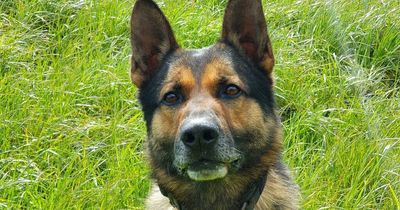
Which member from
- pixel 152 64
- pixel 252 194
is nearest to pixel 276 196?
pixel 252 194

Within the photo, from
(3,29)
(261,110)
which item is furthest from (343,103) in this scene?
(3,29)

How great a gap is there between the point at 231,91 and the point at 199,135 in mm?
417

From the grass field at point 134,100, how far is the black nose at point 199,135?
1.13 metres

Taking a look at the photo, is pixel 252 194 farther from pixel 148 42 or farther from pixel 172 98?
pixel 148 42

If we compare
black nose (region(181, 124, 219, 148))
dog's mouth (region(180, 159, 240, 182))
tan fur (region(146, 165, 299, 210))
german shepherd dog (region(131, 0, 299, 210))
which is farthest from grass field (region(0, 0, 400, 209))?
black nose (region(181, 124, 219, 148))

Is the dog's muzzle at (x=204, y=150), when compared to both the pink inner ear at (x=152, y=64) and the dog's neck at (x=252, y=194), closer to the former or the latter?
the dog's neck at (x=252, y=194)

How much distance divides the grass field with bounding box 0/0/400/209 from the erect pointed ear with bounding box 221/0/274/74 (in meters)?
1.01

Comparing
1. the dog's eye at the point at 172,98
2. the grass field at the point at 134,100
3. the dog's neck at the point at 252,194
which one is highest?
the dog's eye at the point at 172,98

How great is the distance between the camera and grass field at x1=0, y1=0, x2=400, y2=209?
442 cm

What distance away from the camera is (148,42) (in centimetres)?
395

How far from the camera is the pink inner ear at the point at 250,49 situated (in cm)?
383

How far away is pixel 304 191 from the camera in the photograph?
4406mm

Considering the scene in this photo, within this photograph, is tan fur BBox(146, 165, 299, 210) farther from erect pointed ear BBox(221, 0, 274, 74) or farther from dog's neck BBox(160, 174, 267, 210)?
erect pointed ear BBox(221, 0, 274, 74)

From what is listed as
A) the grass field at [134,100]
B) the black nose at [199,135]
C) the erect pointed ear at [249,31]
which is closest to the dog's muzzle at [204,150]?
the black nose at [199,135]
